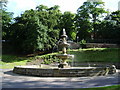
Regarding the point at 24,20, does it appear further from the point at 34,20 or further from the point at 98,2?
the point at 98,2

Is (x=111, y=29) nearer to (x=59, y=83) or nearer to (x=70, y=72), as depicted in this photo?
(x=70, y=72)

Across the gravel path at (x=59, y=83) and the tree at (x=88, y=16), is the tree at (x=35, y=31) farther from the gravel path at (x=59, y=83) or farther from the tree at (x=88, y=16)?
the gravel path at (x=59, y=83)

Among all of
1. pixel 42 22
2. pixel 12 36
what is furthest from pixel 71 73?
pixel 12 36

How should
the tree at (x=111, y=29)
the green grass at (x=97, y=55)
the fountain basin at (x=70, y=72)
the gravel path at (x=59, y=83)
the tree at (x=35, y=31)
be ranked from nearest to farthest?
the gravel path at (x=59, y=83) < the fountain basin at (x=70, y=72) < the green grass at (x=97, y=55) < the tree at (x=35, y=31) < the tree at (x=111, y=29)

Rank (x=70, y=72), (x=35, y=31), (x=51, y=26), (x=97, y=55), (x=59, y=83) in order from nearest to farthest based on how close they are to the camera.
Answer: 1. (x=59, y=83)
2. (x=70, y=72)
3. (x=97, y=55)
4. (x=35, y=31)
5. (x=51, y=26)

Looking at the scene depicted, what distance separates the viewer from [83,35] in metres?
50.1

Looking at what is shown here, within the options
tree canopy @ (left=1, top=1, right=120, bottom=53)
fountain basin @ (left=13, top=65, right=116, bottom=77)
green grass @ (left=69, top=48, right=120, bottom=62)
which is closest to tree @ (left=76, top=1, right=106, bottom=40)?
tree canopy @ (left=1, top=1, right=120, bottom=53)

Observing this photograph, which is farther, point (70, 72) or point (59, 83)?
point (70, 72)

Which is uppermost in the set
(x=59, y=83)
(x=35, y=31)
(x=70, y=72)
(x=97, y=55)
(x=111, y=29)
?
(x=111, y=29)

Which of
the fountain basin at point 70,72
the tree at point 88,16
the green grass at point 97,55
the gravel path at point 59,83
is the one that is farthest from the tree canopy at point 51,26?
the gravel path at point 59,83

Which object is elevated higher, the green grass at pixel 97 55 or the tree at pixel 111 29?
the tree at pixel 111 29

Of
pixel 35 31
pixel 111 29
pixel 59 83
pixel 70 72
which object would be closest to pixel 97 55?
pixel 111 29

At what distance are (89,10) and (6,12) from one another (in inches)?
961

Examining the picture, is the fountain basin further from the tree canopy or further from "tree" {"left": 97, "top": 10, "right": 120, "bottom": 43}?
"tree" {"left": 97, "top": 10, "right": 120, "bottom": 43}
